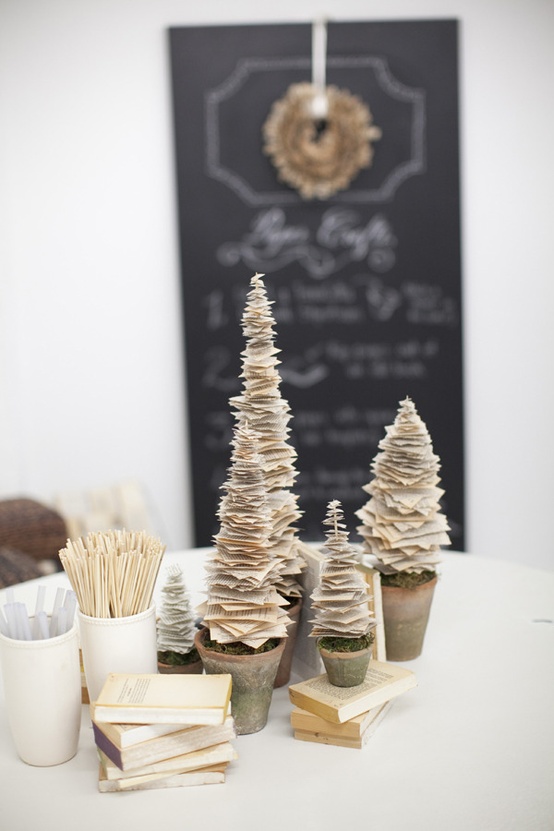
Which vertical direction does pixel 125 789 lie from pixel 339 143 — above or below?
below

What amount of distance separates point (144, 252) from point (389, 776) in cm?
236

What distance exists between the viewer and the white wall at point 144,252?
2.87m

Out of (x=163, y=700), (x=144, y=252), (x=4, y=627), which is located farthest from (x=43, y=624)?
(x=144, y=252)

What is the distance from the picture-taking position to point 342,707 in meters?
0.93

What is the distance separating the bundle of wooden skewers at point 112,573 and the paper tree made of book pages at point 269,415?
167 mm

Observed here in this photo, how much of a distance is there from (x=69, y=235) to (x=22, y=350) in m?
0.44

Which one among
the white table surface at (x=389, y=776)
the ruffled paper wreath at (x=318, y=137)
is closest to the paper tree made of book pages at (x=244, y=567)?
the white table surface at (x=389, y=776)

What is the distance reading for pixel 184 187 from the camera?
2.90 meters

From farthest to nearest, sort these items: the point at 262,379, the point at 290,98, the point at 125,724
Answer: the point at 290,98 → the point at 262,379 → the point at 125,724

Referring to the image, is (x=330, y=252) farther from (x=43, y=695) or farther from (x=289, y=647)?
(x=43, y=695)

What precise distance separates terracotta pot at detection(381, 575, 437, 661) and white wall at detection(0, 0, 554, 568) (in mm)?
1969

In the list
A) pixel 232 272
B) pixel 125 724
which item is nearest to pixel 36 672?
pixel 125 724

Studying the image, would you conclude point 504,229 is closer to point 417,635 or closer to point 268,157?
point 268,157

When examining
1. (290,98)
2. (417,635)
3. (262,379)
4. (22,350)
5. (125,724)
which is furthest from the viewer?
(22,350)
